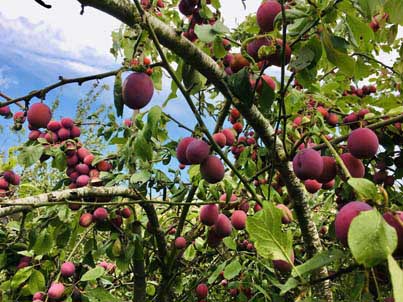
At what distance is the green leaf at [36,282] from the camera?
1648mm

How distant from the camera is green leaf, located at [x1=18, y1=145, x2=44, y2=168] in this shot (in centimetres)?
149

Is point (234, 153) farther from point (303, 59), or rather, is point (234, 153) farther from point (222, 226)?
point (303, 59)

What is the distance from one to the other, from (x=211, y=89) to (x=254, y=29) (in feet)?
4.42

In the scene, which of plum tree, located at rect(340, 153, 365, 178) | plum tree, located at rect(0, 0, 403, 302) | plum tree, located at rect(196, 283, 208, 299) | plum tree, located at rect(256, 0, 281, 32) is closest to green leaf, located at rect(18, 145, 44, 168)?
plum tree, located at rect(0, 0, 403, 302)

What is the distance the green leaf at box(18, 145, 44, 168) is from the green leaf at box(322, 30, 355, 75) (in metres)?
1.12

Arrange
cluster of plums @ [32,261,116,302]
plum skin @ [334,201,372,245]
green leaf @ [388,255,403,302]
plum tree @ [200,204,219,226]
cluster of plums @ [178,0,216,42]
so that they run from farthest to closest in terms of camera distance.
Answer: cluster of plums @ [32,261,116,302]
cluster of plums @ [178,0,216,42]
plum tree @ [200,204,219,226]
plum skin @ [334,201,372,245]
green leaf @ [388,255,403,302]

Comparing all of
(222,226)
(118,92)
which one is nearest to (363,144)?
(118,92)

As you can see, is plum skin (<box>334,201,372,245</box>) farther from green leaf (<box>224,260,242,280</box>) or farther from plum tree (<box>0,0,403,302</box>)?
green leaf (<box>224,260,242,280</box>)

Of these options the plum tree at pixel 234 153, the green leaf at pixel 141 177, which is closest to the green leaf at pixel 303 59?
the plum tree at pixel 234 153

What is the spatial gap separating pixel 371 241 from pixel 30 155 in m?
1.34

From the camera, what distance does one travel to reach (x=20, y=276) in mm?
1656

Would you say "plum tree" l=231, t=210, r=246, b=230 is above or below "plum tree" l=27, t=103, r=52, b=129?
below

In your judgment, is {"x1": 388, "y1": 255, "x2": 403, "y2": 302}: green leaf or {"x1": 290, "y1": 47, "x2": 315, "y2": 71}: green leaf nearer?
{"x1": 388, "y1": 255, "x2": 403, "y2": 302}: green leaf

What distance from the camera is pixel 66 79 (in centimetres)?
94
